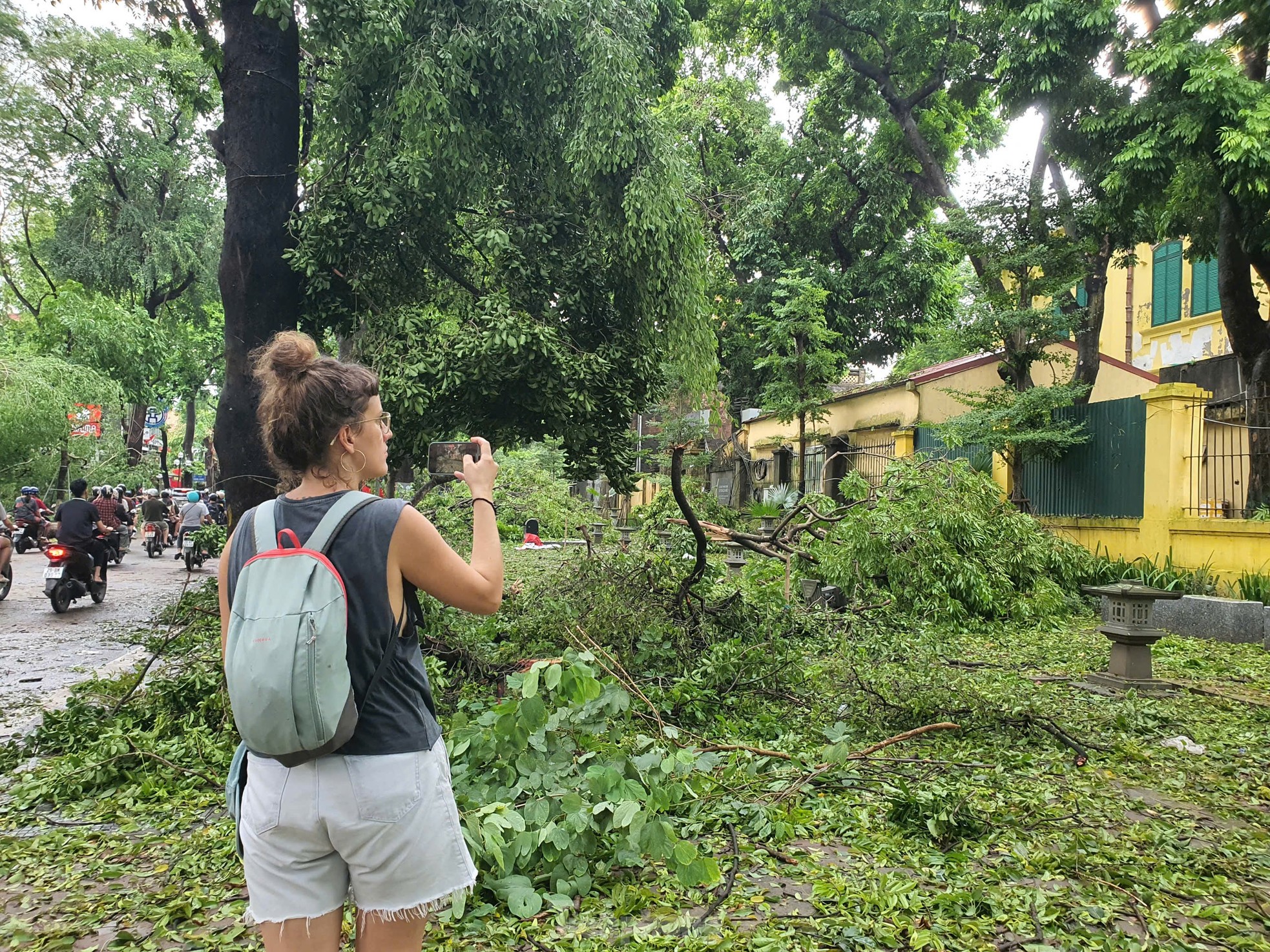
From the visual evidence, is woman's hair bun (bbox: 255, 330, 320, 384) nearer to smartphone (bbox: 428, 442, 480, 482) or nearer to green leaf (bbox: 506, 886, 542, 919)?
smartphone (bbox: 428, 442, 480, 482)

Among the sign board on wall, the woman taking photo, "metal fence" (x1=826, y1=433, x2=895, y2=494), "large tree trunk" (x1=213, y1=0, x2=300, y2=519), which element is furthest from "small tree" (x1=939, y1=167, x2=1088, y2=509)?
the sign board on wall

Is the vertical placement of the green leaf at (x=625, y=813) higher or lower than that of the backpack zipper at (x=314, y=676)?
lower

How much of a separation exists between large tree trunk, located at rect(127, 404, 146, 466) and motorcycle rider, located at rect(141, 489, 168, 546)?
10.3 metres

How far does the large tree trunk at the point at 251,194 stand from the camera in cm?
759

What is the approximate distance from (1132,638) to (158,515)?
2094cm

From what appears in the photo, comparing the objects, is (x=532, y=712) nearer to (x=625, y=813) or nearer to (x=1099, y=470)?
(x=625, y=813)

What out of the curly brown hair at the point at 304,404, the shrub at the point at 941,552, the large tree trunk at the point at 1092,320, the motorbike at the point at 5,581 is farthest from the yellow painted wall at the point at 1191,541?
the motorbike at the point at 5,581

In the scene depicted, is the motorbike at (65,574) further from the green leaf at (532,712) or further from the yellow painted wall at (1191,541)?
the yellow painted wall at (1191,541)

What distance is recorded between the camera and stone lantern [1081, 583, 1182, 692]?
7020 mm

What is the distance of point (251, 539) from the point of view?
6.37 feet

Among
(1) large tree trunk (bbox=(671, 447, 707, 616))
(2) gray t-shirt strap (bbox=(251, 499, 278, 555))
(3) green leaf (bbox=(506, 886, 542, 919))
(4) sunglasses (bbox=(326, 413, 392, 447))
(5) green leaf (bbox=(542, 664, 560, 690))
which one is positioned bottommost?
(3) green leaf (bbox=(506, 886, 542, 919))

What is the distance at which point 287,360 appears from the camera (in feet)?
6.61

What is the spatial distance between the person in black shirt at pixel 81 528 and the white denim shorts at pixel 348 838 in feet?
37.8

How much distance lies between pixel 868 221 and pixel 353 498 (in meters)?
21.7
